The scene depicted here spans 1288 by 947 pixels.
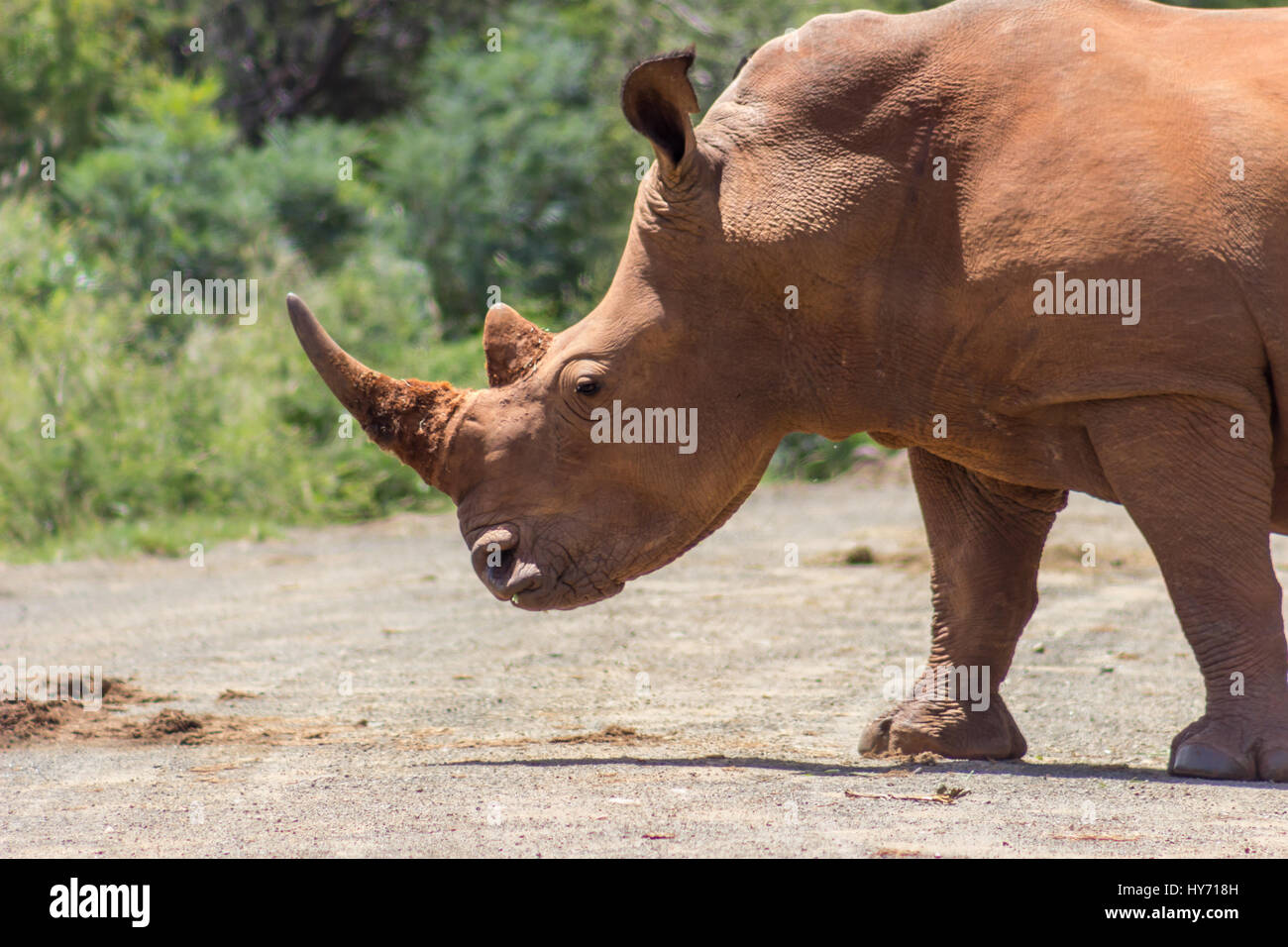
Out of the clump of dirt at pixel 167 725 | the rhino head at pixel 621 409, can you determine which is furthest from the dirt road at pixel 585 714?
the rhino head at pixel 621 409

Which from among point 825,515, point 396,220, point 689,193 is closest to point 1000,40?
point 689,193

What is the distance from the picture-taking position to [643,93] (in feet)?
18.5

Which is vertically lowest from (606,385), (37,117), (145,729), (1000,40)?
(145,729)

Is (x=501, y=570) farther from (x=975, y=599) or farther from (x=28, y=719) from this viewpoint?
(x=28, y=719)

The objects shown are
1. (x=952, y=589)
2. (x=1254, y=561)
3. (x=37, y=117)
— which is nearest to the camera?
(x=1254, y=561)

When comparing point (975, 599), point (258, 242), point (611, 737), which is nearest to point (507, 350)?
point (611, 737)

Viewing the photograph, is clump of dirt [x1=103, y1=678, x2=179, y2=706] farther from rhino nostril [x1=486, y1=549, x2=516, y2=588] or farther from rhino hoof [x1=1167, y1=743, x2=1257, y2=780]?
rhino hoof [x1=1167, y1=743, x2=1257, y2=780]

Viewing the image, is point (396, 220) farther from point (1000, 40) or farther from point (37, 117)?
point (1000, 40)

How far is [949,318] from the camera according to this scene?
5562mm

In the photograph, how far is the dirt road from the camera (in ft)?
15.7

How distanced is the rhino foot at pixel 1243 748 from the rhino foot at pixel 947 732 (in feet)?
3.23

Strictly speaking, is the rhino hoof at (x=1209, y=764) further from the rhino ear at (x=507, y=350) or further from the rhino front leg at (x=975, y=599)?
the rhino ear at (x=507, y=350)

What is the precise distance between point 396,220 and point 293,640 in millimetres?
10526

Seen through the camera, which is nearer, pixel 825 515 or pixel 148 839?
pixel 148 839
